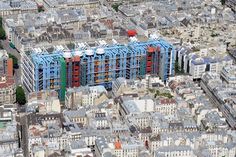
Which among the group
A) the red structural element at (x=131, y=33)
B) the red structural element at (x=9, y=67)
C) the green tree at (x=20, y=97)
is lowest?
the green tree at (x=20, y=97)

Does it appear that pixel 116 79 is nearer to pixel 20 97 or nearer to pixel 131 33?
pixel 20 97

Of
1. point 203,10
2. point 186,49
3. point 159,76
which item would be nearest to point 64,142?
point 159,76

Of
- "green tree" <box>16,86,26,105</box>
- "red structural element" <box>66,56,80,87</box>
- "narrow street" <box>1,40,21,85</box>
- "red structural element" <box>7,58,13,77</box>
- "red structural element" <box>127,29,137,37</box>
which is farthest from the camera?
"red structural element" <box>127,29,137,37</box>

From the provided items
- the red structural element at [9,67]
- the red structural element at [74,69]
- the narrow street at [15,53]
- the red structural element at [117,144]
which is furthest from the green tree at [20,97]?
the red structural element at [117,144]

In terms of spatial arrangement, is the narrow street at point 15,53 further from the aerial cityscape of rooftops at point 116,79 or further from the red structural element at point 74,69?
the red structural element at point 74,69

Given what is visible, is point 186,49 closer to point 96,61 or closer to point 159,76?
point 159,76

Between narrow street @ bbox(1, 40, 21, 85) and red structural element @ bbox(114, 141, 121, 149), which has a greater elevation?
narrow street @ bbox(1, 40, 21, 85)

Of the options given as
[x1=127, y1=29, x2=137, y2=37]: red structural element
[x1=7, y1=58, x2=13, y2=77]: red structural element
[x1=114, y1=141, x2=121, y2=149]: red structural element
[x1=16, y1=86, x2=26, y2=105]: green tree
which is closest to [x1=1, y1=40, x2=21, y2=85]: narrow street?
[x1=7, y1=58, x2=13, y2=77]: red structural element

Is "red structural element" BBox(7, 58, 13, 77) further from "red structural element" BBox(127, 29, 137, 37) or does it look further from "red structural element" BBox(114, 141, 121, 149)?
"red structural element" BBox(114, 141, 121, 149)

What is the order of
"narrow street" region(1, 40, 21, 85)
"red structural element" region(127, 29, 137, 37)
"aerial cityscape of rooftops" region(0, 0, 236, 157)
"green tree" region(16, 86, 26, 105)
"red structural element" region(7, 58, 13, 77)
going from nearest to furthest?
"aerial cityscape of rooftops" region(0, 0, 236, 157) < "green tree" region(16, 86, 26, 105) < "red structural element" region(7, 58, 13, 77) < "narrow street" region(1, 40, 21, 85) < "red structural element" region(127, 29, 137, 37)
